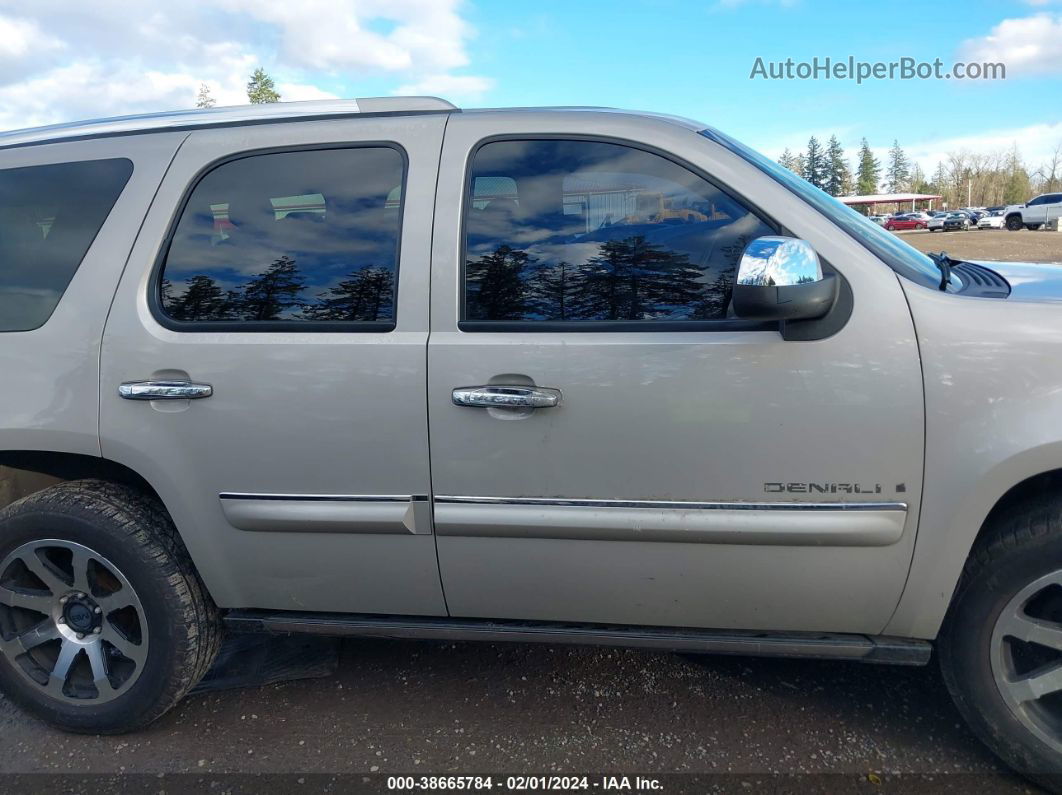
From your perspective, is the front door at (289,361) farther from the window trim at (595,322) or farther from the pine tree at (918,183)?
the pine tree at (918,183)

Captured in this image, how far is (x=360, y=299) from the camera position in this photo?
240 centimetres

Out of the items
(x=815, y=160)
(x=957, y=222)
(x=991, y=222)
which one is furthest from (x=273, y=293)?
(x=815, y=160)

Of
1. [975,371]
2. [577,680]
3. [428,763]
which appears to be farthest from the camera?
[577,680]

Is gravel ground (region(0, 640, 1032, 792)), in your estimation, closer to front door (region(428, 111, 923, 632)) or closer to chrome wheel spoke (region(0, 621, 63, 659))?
chrome wheel spoke (region(0, 621, 63, 659))

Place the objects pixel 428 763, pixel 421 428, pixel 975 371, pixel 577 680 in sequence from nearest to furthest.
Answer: pixel 975 371, pixel 421 428, pixel 428 763, pixel 577 680

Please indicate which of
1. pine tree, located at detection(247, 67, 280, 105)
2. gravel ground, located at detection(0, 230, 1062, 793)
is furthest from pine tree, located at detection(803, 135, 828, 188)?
gravel ground, located at detection(0, 230, 1062, 793)

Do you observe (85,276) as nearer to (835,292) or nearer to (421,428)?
(421,428)

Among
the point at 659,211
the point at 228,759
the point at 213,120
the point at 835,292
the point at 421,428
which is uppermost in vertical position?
the point at 213,120

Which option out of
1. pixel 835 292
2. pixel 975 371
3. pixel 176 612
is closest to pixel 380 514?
pixel 176 612

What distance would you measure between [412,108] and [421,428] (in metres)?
1.10

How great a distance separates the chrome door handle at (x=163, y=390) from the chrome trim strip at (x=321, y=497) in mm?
330

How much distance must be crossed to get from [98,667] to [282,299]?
57.2 inches

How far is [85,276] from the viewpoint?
2529mm

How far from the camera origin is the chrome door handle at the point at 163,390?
2.38 meters
